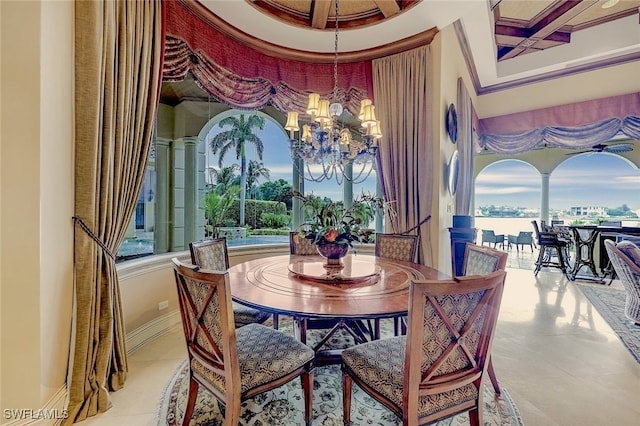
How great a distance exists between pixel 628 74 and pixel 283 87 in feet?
16.5

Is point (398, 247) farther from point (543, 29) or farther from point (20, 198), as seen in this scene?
point (543, 29)

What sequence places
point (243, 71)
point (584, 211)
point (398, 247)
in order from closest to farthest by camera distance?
point (398, 247) < point (243, 71) < point (584, 211)

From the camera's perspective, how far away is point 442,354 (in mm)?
1221

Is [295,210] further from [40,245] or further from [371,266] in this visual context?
[40,245]

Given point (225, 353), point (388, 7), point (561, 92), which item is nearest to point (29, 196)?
point (225, 353)

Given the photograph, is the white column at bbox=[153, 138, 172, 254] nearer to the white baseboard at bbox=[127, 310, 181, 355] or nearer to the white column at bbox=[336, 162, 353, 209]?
the white baseboard at bbox=[127, 310, 181, 355]

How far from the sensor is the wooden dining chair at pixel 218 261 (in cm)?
219

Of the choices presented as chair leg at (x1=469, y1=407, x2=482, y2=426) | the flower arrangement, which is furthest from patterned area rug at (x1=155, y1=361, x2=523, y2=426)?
the flower arrangement

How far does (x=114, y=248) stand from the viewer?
1.96 metres

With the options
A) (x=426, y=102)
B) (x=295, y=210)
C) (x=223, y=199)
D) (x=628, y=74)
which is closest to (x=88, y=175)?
(x=223, y=199)

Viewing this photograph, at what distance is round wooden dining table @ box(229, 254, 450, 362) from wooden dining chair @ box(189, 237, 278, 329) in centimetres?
27

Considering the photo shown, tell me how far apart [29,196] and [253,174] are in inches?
100

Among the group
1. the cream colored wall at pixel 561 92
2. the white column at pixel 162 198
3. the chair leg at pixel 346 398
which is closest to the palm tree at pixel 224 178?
the white column at pixel 162 198

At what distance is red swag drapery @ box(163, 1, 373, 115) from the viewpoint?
264 cm
